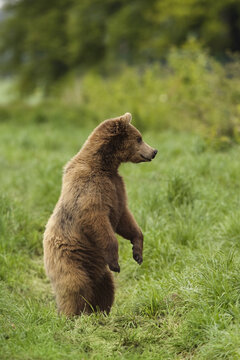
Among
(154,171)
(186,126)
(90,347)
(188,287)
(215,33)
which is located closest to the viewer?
(90,347)

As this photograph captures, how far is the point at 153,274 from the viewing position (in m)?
4.64

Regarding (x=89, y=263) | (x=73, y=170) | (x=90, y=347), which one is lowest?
(x=90, y=347)

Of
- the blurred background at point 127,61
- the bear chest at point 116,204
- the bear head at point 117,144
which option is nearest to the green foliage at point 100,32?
the blurred background at point 127,61

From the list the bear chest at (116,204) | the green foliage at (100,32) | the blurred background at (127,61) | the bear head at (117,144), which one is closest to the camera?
the bear chest at (116,204)

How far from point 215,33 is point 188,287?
1363 centimetres

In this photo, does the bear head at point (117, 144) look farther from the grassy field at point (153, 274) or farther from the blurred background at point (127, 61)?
the blurred background at point (127, 61)

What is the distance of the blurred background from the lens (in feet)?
34.9

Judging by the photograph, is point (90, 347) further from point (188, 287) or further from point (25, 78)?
point (25, 78)

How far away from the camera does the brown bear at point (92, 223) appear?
3775 millimetres

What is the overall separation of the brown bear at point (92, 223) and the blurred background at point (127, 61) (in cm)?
471

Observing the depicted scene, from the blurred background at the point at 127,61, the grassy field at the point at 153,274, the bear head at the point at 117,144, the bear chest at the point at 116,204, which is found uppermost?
the blurred background at the point at 127,61

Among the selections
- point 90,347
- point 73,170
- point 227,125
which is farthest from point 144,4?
point 90,347

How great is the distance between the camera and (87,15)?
63.3 feet

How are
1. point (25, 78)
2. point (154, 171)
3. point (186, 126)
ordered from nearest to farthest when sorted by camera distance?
point (154, 171) → point (186, 126) → point (25, 78)
